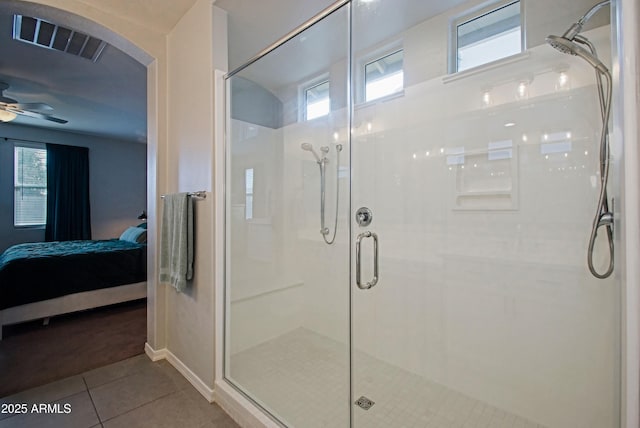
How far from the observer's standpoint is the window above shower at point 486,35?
1.77m

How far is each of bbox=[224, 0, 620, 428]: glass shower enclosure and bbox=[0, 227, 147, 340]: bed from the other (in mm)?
2240

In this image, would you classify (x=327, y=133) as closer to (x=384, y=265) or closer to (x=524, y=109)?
(x=384, y=265)

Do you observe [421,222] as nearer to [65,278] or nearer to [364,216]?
[364,216]

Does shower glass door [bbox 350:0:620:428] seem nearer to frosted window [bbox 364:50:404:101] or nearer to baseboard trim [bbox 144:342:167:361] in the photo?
frosted window [bbox 364:50:404:101]

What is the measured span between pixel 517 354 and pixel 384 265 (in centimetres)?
94

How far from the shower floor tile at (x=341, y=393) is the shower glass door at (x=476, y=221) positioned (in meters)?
0.01

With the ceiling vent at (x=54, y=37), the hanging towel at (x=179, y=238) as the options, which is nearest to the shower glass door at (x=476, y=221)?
the hanging towel at (x=179, y=238)

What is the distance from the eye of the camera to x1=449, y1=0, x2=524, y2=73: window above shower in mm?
1771

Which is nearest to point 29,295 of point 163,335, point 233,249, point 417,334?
point 163,335

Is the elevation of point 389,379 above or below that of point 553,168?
below

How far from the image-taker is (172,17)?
2.10m

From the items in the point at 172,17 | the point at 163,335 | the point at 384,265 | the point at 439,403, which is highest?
the point at 172,17

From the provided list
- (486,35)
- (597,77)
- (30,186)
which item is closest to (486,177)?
(597,77)

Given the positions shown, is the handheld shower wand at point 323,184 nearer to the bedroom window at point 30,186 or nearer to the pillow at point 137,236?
the pillow at point 137,236
